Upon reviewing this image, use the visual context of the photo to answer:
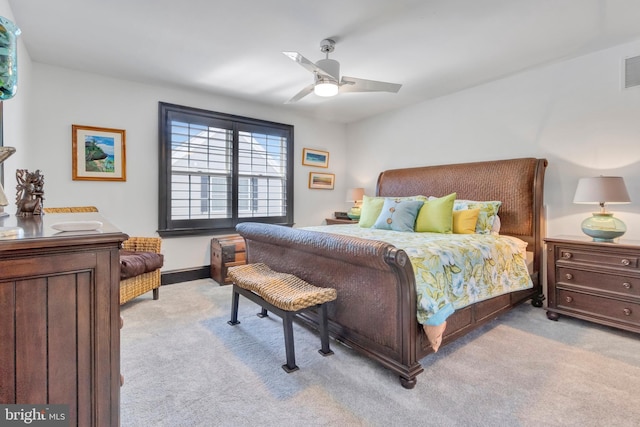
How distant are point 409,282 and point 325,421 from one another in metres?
0.83

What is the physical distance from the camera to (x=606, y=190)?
2.48 metres

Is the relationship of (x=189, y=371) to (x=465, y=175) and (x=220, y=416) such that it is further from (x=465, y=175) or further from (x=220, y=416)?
(x=465, y=175)

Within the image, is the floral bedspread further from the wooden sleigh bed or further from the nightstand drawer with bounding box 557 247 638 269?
the nightstand drawer with bounding box 557 247 638 269

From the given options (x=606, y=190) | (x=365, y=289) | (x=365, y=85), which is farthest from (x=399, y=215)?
(x=606, y=190)

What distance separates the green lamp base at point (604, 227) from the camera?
2.53 metres

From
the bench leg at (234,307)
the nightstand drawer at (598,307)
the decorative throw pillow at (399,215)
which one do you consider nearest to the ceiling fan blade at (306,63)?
A: the decorative throw pillow at (399,215)

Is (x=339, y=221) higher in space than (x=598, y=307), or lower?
higher

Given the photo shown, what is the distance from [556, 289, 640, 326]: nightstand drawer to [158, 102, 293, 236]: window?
3.49 meters

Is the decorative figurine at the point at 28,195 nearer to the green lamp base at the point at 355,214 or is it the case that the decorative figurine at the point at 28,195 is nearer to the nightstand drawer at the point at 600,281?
the green lamp base at the point at 355,214

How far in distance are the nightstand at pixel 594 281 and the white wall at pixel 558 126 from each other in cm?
53

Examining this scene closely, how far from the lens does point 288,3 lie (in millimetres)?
2180

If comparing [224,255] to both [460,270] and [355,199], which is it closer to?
[355,199]

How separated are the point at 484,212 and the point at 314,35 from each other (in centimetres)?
233

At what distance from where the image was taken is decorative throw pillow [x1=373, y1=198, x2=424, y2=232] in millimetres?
3219
